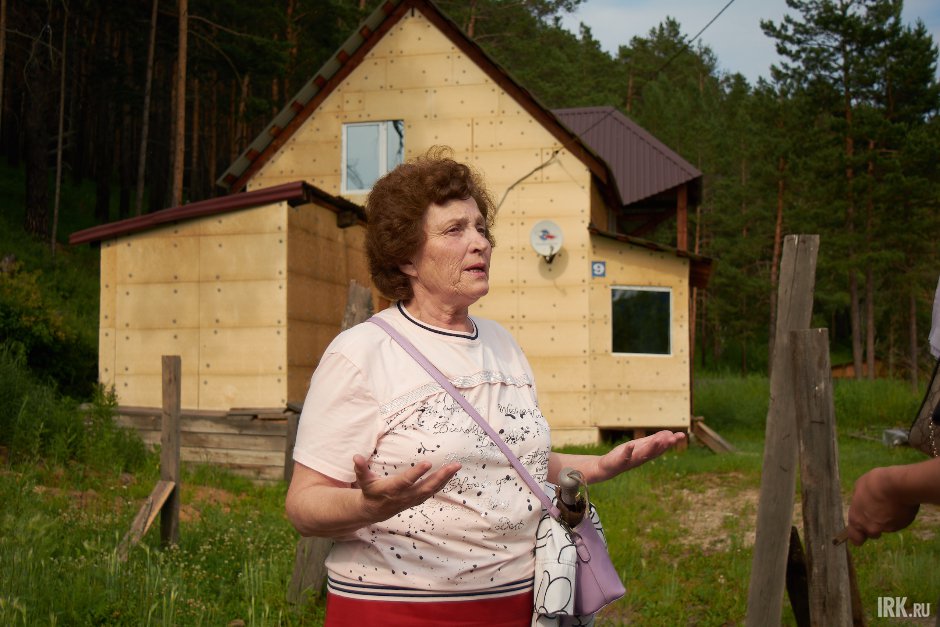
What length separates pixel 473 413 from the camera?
2521 millimetres

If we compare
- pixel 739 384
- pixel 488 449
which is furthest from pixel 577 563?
pixel 739 384

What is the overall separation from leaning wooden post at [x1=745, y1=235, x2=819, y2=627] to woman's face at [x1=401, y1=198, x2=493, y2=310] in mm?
2033

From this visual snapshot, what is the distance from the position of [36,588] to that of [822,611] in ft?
13.2

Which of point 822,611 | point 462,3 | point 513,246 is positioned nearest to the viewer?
point 822,611

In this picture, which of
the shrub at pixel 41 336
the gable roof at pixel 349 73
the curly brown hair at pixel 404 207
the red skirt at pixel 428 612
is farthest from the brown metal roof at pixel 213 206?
the red skirt at pixel 428 612

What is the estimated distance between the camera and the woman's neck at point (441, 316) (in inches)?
110

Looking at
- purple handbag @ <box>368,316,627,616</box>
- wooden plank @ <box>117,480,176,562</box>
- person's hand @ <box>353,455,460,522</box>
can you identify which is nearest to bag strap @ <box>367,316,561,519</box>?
purple handbag @ <box>368,316,627,616</box>

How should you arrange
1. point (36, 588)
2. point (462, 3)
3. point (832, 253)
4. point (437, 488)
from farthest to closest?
point (832, 253)
point (462, 3)
point (36, 588)
point (437, 488)

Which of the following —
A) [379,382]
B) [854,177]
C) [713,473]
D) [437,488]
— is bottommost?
[713,473]

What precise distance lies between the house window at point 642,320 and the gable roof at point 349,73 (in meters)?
2.12

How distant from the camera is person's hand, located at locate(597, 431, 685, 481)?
2.53m

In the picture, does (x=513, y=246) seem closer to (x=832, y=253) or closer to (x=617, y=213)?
(x=617, y=213)

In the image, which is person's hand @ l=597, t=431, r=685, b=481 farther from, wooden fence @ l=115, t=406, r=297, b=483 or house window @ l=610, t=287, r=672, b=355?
house window @ l=610, t=287, r=672, b=355

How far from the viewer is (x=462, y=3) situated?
29.9 m
